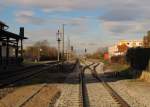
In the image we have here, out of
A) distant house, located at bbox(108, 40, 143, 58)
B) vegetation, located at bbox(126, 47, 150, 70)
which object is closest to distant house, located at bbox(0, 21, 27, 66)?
vegetation, located at bbox(126, 47, 150, 70)

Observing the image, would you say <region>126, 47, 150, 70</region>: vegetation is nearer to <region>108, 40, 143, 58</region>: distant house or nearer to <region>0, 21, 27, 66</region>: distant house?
<region>0, 21, 27, 66</region>: distant house

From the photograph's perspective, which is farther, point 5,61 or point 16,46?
point 16,46

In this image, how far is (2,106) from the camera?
1580 cm

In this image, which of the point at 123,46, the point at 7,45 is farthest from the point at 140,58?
the point at 123,46

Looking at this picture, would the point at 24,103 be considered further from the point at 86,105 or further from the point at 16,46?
the point at 16,46

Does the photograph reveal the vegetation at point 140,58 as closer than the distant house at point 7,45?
Yes

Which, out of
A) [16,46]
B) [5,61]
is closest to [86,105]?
[5,61]

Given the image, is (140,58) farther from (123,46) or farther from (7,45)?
(123,46)

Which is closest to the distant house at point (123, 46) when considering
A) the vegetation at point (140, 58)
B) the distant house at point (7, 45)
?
the distant house at point (7, 45)

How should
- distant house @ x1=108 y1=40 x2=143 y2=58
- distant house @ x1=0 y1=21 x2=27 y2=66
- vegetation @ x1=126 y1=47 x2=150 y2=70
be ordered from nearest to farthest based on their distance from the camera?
vegetation @ x1=126 y1=47 x2=150 y2=70 → distant house @ x1=0 y1=21 x2=27 y2=66 → distant house @ x1=108 y1=40 x2=143 y2=58

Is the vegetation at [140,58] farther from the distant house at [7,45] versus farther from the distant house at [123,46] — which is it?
the distant house at [123,46]

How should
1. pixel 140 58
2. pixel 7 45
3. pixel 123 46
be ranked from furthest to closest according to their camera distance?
pixel 123 46
pixel 7 45
pixel 140 58

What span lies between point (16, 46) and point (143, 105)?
4806 centimetres

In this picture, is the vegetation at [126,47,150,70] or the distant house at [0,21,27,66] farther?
the distant house at [0,21,27,66]
